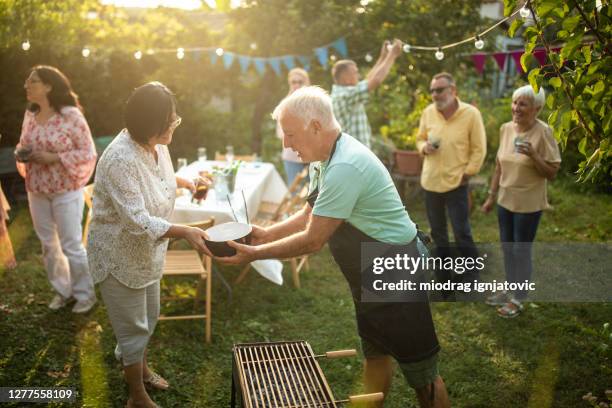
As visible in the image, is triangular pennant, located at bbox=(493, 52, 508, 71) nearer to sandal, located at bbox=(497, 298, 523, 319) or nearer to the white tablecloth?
the white tablecloth

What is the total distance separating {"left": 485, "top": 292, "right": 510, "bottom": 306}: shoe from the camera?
4545mm

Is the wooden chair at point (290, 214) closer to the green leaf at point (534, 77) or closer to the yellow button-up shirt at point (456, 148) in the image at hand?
the yellow button-up shirt at point (456, 148)

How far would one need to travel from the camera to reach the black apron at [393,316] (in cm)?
237

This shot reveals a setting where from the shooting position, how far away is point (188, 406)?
3230 mm

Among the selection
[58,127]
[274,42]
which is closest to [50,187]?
[58,127]

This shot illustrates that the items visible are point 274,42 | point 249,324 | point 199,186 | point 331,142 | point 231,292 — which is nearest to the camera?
point 331,142

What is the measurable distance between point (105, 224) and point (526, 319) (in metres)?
3.37

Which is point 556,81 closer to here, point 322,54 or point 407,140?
point 407,140

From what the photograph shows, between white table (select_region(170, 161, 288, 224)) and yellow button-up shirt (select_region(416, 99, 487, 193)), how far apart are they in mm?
1726

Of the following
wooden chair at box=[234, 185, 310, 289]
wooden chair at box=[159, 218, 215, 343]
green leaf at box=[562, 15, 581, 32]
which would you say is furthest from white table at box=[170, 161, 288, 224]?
green leaf at box=[562, 15, 581, 32]

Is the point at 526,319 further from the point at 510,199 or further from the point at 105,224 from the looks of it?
the point at 105,224

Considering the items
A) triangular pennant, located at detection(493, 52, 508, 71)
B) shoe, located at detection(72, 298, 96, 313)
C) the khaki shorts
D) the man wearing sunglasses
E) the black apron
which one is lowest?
shoe, located at detection(72, 298, 96, 313)

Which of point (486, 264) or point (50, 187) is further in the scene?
point (486, 264)

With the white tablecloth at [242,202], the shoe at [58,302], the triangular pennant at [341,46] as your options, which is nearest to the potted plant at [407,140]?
the triangular pennant at [341,46]
